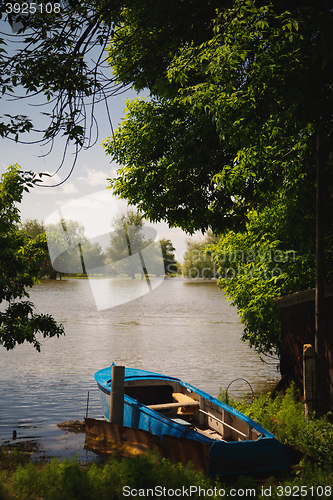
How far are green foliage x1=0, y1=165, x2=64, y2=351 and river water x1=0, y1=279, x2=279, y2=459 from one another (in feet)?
9.70

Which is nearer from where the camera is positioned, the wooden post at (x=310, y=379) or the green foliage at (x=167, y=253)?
the wooden post at (x=310, y=379)

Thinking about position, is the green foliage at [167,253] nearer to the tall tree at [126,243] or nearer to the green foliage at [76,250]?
the tall tree at [126,243]

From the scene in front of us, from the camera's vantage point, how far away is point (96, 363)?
71.5ft

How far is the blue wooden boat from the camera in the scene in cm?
809

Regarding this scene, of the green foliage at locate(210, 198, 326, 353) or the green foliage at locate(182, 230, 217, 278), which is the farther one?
the green foliage at locate(182, 230, 217, 278)

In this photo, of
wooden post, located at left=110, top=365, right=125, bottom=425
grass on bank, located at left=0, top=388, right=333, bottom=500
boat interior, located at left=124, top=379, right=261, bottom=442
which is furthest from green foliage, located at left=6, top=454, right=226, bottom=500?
wooden post, located at left=110, top=365, right=125, bottom=425

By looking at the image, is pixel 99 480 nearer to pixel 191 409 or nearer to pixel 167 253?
pixel 191 409

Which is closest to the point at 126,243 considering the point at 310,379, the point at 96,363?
the point at 96,363

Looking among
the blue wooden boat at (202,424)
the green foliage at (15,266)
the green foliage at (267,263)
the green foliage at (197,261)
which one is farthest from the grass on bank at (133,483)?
the green foliage at (197,261)

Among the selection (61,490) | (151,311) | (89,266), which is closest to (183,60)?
(61,490)

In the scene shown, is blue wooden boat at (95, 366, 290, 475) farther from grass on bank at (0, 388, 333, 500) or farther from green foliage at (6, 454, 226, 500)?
green foliage at (6, 454, 226, 500)

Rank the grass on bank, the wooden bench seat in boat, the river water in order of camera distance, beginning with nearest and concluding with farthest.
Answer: the grass on bank → the wooden bench seat in boat → the river water

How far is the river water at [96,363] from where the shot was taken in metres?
13.0

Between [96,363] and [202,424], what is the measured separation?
12.3m
